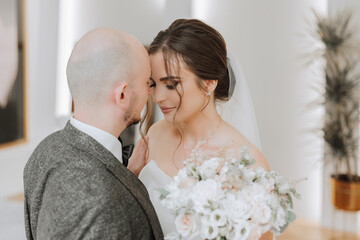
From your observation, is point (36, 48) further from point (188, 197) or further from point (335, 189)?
point (188, 197)

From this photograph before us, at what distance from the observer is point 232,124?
247 centimetres

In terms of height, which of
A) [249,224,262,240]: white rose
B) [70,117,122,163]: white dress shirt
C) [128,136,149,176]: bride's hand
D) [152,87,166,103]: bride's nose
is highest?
[152,87,166,103]: bride's nose

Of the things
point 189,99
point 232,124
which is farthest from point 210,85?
point 232,124

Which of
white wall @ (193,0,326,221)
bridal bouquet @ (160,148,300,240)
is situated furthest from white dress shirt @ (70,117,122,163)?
white wall @ (193,0,326,221)

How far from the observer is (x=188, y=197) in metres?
1.27

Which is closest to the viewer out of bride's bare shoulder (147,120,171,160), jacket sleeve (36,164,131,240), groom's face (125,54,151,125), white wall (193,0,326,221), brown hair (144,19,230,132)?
jacket sleeve (36,164,131,240)

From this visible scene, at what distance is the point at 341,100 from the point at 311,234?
4.93 ft

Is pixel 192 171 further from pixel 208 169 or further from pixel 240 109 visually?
pixel 240 109

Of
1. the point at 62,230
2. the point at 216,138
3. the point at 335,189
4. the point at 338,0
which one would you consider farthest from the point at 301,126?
the point at 62,230

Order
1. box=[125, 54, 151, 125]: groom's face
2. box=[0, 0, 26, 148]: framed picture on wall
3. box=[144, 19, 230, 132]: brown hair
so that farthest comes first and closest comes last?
1. box=[0, 0, 26, 148]: framed picture on wall
2. box=[144, 19, 230, 132]: brown hair
3. box=[125, 54, 151, 125]: groom's face

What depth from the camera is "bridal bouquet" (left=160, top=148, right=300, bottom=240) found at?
1218 millimetres

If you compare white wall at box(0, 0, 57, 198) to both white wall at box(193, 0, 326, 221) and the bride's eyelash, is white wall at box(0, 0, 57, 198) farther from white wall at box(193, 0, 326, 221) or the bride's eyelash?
the bride's eyelash

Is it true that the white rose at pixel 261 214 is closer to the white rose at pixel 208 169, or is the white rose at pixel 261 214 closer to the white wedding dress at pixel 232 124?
the white rose at pixel 208 169

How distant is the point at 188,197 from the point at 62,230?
0.39m
